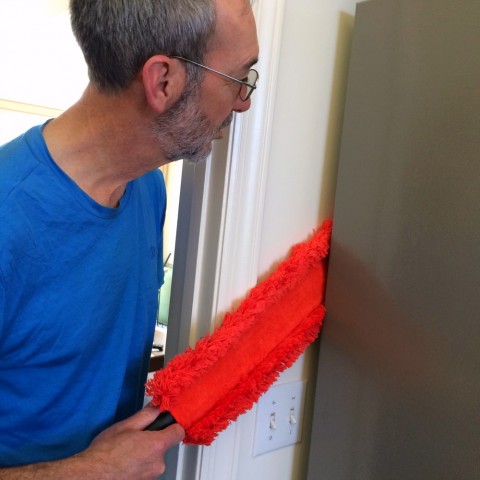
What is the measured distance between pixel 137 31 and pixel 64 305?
374mm

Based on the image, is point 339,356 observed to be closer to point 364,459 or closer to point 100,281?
point 364,459

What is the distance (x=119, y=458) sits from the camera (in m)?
0.61

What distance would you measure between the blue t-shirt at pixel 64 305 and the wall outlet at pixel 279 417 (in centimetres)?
22

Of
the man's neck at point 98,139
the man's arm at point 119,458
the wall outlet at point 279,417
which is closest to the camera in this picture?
the man's arm at point 119,458

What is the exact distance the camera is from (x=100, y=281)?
2.37ft

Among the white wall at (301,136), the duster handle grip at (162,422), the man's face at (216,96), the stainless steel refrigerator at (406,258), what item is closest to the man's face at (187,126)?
the man's face at (216,96)

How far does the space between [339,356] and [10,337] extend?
474mm

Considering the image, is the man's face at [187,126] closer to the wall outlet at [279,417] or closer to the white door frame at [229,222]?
the white door frame at [229,222]

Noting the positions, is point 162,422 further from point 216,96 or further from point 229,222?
point 216,96

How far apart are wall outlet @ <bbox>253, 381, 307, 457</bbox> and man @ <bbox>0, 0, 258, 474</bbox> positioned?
183 millimetres

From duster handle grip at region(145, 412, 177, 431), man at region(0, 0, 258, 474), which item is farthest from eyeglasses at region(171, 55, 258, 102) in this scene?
duster handle grip at region(145, 412, 177, 431)

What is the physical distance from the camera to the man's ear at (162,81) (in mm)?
651

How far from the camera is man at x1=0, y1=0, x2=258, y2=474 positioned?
2.07 feet

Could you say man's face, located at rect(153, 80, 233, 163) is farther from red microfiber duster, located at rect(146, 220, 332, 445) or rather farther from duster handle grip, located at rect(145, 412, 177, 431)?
duster handle grip, located at rect(145, 412, 177, 431)
